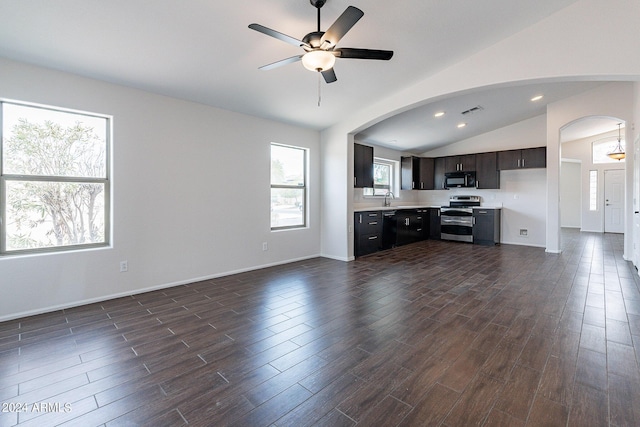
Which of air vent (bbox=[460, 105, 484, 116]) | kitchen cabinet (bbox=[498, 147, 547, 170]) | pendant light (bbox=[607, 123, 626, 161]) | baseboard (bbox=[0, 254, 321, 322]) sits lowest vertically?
baseboard (bbox=[0, 254, 321, 322])

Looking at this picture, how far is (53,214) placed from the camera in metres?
3.14

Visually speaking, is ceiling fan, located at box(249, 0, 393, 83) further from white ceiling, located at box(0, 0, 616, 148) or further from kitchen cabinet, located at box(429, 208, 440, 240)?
kitchen cabinet, located at box(429, 208, 440, 240)

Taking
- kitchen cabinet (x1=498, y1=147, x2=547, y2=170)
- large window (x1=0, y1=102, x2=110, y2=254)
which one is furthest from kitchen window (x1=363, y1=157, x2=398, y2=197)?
large window (x1=0, y1=102, x2=110, y2=254)

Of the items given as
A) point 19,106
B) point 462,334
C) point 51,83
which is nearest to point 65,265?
point 19,106

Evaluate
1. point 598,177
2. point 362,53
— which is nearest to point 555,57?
point 362,53

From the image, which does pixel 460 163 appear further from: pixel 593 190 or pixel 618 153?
pixel 593 190

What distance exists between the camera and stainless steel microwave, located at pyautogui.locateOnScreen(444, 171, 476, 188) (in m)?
7.47

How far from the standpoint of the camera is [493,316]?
2.87 m

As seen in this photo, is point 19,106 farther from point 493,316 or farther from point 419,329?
point 493,316

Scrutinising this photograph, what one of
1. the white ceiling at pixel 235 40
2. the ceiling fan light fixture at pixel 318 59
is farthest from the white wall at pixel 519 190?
the ceiling fan light fixture at pixel 318 59

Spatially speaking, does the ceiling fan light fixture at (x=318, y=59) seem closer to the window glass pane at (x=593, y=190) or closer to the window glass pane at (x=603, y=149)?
the window glass pane at (x=603, y=149)

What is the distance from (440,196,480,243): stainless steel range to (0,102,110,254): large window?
23.9 ft

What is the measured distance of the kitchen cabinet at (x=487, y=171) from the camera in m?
7.14

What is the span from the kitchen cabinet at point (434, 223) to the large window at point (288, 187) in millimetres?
4187
